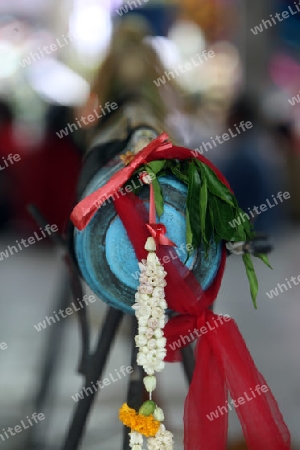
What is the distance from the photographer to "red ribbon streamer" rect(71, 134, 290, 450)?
1.10 metres

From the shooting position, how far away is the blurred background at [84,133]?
2.37 m

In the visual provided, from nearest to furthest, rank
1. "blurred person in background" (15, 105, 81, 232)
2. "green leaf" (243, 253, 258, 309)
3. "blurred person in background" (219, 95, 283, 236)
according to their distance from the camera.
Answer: "green leaf" (243, 253, 258, 309)
"blurred person in background" (15, 105, 81, 232)
"blurred person in background" (219, 95, 283, 236)

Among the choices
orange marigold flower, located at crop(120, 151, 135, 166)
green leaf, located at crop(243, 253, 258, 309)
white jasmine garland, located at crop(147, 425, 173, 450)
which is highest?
orange marigold flower, located at crop(120, 151, 135, 166)

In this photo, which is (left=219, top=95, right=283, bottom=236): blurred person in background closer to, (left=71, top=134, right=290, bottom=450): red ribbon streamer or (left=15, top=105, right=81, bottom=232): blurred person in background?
(left=15, top=105, right=81, bottom=232): blurred person in background

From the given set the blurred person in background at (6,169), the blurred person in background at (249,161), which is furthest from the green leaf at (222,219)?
the blurred person in background at (6,169)

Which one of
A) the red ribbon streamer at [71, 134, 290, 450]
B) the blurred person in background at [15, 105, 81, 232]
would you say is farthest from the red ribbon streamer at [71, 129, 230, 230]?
the blurred person in background at [15, 105, 81, 232]

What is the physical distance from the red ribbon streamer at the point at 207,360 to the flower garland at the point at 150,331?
1.6 inches

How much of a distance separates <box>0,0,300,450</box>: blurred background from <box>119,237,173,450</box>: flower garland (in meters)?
1.03

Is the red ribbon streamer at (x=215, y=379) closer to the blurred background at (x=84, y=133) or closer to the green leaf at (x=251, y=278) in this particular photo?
the green leaf at (x=251, y=278)

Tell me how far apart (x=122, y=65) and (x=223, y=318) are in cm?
88

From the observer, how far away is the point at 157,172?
112 centimetres

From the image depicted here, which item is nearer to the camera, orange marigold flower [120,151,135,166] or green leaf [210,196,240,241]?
green leaf [210,196,240,241]

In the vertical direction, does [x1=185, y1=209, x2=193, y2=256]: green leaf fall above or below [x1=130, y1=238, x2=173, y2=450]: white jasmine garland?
above

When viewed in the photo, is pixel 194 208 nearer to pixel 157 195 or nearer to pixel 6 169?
pixel 157 195
